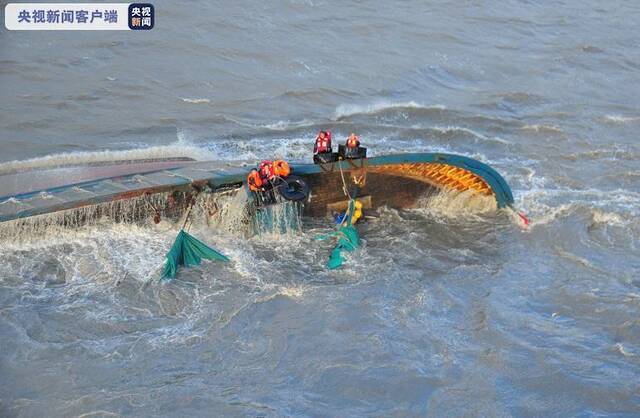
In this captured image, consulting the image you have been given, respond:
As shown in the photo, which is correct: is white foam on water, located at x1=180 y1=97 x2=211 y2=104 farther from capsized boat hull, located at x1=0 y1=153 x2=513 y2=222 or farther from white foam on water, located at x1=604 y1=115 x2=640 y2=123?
white foam on water, located at x1=604 y1=115 x2=640 y2=123

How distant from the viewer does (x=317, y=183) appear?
15.3m

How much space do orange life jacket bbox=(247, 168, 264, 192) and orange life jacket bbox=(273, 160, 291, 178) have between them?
0.94 ft

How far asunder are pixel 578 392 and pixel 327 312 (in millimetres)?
3609

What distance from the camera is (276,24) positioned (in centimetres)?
2748

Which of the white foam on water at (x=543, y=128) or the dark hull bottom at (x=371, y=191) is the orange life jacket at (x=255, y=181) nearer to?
the dark hull bottom at (x=371, y=191)

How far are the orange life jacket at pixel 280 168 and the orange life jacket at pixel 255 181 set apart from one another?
288mm

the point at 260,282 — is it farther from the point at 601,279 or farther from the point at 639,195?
the point at 639,195

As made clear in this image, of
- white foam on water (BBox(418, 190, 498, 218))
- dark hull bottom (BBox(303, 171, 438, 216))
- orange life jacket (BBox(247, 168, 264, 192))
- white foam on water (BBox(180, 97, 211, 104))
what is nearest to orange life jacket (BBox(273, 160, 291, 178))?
orange life jacket (BBox(247, 168, 264, 192))

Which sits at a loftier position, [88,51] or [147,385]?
[88,51]

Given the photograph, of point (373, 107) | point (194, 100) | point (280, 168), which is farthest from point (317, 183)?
point (194, 100)

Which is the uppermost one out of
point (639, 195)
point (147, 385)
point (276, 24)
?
point (276, 24)

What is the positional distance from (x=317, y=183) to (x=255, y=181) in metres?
1.26

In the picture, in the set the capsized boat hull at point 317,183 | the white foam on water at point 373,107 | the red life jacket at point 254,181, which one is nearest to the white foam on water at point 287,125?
the white foam on water at point 373,107

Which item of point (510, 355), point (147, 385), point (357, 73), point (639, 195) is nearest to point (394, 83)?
point (357, 73)
